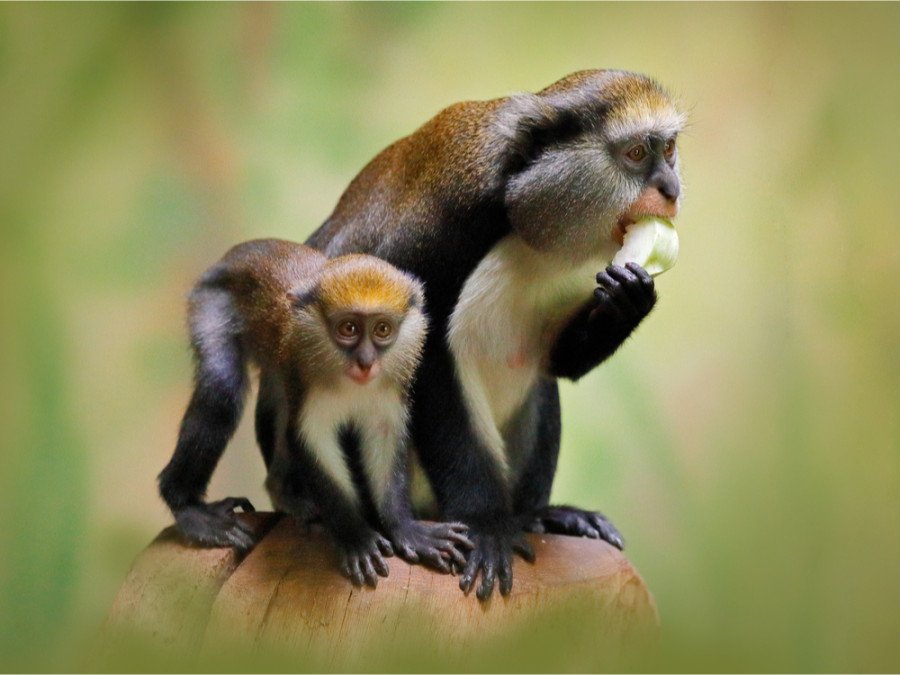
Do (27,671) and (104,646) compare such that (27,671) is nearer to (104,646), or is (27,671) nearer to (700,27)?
(104,646)

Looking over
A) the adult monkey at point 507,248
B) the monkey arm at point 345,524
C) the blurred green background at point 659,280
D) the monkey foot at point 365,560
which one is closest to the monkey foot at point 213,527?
the blurred green background at point 659,280

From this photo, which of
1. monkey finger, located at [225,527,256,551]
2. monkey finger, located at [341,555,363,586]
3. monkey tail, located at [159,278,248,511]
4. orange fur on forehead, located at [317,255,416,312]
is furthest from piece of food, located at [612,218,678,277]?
monkey finger, located at [225,527,256,551]

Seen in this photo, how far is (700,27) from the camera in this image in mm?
3311

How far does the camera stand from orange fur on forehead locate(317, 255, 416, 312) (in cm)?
270

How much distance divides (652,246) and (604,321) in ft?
1.51

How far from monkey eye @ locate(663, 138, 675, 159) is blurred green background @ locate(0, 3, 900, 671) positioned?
32 cm

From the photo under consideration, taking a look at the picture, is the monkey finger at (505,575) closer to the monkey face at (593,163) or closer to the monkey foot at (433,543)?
the monkey foot at (433,543)

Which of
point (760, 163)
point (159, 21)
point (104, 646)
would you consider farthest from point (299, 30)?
point (104, 646)

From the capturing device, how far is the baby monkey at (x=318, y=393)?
2.72m

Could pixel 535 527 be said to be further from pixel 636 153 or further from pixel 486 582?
pixel 636 153

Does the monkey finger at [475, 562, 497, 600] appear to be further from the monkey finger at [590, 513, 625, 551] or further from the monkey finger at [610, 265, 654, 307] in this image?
the monkey finger at [610, 265, 654, 307]

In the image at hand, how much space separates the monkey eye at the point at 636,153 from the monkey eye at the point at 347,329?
97 cm

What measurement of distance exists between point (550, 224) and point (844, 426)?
3.42ft

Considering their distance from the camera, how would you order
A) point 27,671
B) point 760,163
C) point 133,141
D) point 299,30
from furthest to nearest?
point 299,30 → point 133,141 → point 760,163 → point 27,671
